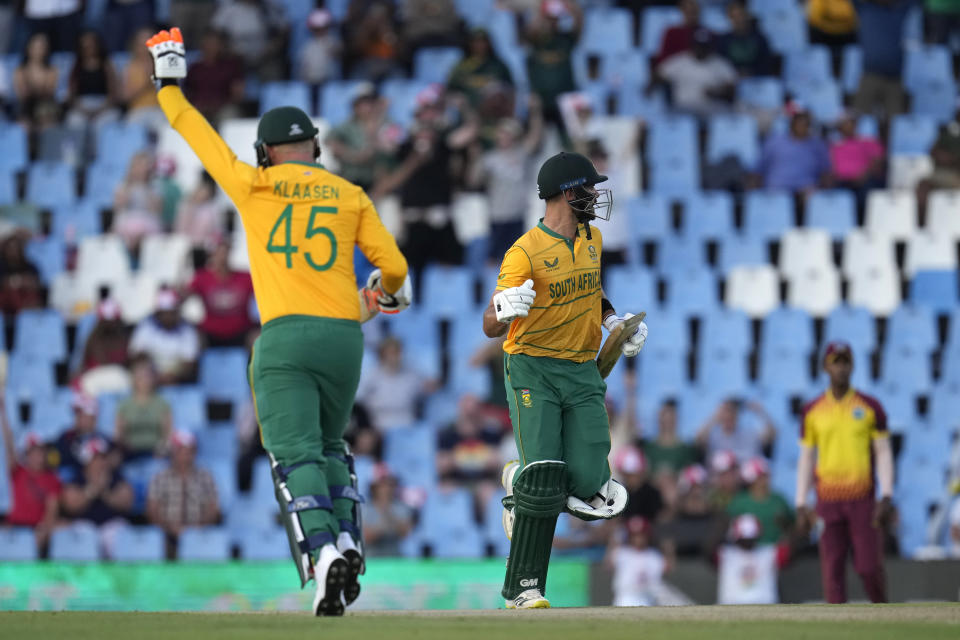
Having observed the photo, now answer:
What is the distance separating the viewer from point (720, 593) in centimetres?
1280

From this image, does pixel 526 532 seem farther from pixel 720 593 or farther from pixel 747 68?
pixel 747 68

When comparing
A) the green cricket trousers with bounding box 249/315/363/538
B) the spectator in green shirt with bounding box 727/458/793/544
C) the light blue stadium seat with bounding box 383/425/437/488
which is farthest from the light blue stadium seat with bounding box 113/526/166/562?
the green cricket trousers with bounding box 249/315/363/538

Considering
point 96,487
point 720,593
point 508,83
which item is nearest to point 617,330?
point 720,593

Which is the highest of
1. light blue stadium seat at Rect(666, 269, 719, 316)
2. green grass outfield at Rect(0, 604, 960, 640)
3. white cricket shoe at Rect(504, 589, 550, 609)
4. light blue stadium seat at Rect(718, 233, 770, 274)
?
light blue stadium seat at Rect(718, 233, 770, 274)

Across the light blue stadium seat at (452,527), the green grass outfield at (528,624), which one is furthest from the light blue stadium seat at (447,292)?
the green grass outfield at (528,624)

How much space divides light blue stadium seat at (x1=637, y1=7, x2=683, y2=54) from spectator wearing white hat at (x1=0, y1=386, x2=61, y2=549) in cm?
862

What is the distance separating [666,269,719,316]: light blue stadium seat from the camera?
15.7 meters

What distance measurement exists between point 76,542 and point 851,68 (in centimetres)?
1042

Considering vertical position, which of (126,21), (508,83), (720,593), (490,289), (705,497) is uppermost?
(126,21)

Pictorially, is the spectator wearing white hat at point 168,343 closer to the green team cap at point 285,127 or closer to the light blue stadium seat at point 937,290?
the light blue stadium seat at point 937,290

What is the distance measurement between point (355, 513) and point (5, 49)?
1374 centimetres

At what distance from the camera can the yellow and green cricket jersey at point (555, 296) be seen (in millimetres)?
7520

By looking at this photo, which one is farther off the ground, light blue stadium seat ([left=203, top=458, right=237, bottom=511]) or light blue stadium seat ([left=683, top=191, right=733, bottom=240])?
light blue stadium seat ([left=683, top=191, right=733, bottom=240])

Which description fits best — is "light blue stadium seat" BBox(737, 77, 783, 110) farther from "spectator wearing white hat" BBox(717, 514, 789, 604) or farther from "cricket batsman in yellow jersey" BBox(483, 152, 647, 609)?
"cricket batsman in yellow jersey" BBox(483, 152, 647, 609)
